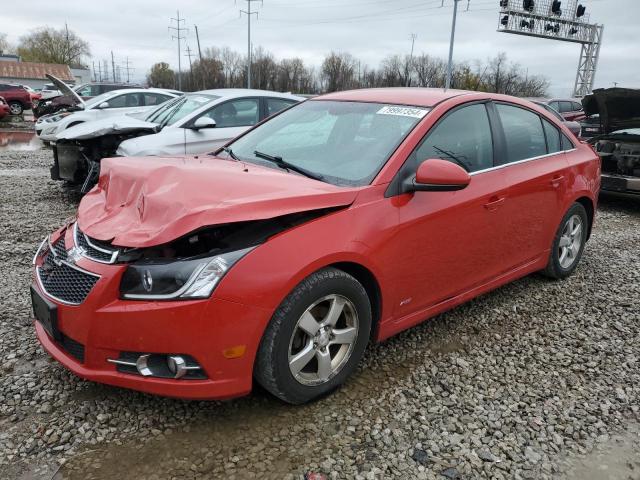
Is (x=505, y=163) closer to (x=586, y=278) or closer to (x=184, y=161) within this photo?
(x=586, y=278)

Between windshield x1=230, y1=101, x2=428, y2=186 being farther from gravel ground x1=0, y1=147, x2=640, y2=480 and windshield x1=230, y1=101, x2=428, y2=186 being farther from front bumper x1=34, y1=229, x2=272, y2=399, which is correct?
gravel ground x1=0, y1=147, x2=640, y2=480

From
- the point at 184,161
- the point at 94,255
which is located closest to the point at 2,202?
the point at 184,161

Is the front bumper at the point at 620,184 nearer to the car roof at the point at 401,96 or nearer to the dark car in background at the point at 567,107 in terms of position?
the car roof at the point at 401,96

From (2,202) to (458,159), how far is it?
6783mm

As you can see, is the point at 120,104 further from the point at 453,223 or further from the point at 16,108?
the point at 16,108

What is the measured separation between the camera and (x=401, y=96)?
3.56m

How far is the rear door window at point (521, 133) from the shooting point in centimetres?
380

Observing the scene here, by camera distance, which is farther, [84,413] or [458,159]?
[458,159]

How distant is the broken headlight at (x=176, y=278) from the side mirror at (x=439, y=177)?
3.63ft

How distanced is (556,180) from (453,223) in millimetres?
1456

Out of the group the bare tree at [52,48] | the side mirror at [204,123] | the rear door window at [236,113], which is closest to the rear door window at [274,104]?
the rear door window at [236,113]

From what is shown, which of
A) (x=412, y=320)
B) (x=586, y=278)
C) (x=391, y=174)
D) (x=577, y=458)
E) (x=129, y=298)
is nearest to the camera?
(x=129, y=298)

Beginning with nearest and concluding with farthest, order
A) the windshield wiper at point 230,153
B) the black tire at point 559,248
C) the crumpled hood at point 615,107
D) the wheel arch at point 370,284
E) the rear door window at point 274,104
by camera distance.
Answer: the wheel arch at point 370,284
the windshield wiper at point 230,153
the black tire at point 559,248
the crumpled hood at point 615,107
the rear door window at point 274,104

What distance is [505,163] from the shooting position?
12.1ft
